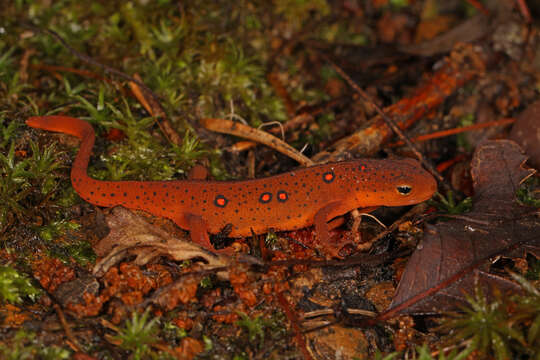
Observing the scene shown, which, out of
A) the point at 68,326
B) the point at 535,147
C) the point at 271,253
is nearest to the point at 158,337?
the point at 68,326

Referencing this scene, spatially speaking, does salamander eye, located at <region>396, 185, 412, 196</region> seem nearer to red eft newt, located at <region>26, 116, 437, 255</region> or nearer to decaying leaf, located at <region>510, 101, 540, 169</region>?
red eft newt, located at <region>26, 116, 437, 255</region>

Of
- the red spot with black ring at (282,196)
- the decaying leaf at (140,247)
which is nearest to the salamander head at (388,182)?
the red spot with black ring at (282,196)

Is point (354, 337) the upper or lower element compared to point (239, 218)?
lower

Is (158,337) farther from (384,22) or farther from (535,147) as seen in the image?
(384,22)

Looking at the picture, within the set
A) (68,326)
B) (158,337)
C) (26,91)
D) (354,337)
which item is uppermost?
(26,91)

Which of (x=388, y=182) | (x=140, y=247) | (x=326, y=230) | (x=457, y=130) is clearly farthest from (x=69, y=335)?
(x=457, y=130)
